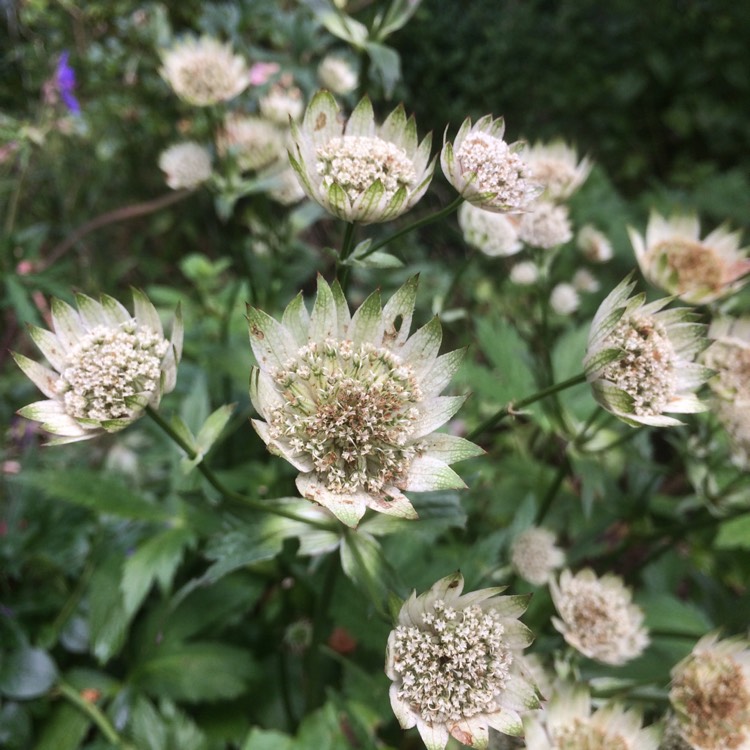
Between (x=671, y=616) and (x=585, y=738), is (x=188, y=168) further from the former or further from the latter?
(x=671, y=616)

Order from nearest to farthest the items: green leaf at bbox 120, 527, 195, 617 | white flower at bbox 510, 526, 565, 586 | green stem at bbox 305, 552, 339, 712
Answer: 1. green stem at bbox 305, 552, 339, 712
2. white flower at bbox 510, 526, 565, 586
3. green leaf at bbox 120, 527, 195, 617

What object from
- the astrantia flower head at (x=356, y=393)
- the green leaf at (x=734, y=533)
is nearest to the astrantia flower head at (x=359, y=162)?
the astrantia flower head at (x=356, y=393)

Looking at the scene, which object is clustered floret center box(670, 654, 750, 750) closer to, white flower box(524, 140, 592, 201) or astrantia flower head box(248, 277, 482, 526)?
astrantia flower head box(248, 277, 482, 526)

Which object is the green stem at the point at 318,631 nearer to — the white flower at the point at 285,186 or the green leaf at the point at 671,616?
the green leaf at the point at 671,616

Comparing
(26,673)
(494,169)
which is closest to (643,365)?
(494,169)

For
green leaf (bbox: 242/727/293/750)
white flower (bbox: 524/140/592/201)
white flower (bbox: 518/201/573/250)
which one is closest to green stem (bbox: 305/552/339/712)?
green leaf (bbox: 242/727/293/750)

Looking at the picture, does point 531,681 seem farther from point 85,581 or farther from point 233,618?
point 85,581
